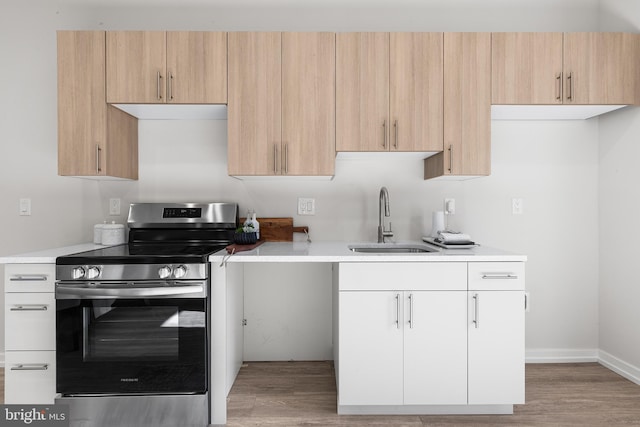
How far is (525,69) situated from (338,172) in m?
1.36

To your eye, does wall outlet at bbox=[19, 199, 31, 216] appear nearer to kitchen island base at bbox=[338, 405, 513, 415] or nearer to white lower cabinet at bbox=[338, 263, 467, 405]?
white lower cabinet at bbox=[338, 263, 467, 405]

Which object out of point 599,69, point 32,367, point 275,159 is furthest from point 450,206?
point 32,367

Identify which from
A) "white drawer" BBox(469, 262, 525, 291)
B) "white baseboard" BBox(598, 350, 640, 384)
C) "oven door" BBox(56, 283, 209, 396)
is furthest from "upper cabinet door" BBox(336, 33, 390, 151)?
"white baseboard" BBox(598, 350, 640, 384)

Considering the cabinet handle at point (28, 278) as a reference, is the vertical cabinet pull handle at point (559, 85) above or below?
above

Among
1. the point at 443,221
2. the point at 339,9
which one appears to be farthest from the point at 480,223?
the point at 339,9

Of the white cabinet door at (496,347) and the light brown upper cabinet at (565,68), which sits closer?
the white cabinet door at (496,347)

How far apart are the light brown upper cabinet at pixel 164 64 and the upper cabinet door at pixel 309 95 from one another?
400 millimetres

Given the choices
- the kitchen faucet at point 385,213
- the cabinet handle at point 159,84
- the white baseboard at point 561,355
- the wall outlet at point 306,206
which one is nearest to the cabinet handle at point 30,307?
the cabinet handle at point 159,84

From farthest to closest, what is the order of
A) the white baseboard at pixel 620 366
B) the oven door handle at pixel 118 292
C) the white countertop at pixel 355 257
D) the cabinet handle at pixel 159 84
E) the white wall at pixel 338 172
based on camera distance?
the white wall at pixel 338 172, the white baseboard at pixel 620 366, the cabinet handle at pixel 159 84, the white countertop at pixel 355 257, the oven door handle at pixel 118 292

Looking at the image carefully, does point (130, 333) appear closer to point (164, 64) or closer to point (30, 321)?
point (30, 321)

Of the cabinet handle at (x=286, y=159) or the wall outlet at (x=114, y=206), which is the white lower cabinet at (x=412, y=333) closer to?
the cabinet handle at (x=286, y=159)

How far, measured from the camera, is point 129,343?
6.68 feet

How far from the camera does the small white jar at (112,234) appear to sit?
8.78 ft

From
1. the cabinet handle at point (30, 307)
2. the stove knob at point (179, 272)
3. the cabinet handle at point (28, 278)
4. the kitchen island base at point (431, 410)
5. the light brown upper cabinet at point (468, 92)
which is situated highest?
the light brown upper cabinet at point (468, 92)
